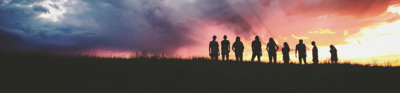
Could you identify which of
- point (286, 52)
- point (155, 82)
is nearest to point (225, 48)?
point (286, 52)

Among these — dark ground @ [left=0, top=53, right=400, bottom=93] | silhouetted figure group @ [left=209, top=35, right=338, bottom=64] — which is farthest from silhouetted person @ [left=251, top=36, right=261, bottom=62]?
dark ground @ [left=0, top=53, right=400, bottom=93]

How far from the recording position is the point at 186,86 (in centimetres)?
633

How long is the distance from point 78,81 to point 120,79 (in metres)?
1.15

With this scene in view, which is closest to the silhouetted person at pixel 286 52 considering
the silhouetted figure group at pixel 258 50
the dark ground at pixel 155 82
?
the silhouetted figure group at pixel 258 50

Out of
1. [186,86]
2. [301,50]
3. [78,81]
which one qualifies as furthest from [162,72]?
[301,50]

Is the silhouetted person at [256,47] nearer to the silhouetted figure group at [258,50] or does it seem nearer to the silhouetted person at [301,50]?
the silhouetted figure group at [258,50]

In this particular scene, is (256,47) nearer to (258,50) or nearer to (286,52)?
(258,50)

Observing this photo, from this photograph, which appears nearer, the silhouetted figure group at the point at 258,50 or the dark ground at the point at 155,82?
the dark ground at the point at 155,82

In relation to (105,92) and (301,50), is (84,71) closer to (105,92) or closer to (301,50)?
(105,92)

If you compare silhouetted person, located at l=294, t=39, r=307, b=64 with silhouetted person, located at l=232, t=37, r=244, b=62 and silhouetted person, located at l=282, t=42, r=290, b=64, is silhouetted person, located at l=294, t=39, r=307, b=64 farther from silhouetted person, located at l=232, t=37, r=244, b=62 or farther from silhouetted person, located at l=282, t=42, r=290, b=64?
silhouetted person, located at l=232, t=37, r=244, b=62

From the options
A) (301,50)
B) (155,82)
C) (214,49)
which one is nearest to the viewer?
(155,82)

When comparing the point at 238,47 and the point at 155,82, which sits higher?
the point at 238,47

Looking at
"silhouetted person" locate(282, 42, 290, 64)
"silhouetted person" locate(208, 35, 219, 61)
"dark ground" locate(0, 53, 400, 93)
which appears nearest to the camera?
"dark ground" locate(0, 53, 400, 93)

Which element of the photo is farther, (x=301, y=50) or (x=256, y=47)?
(x=301, y=50)
